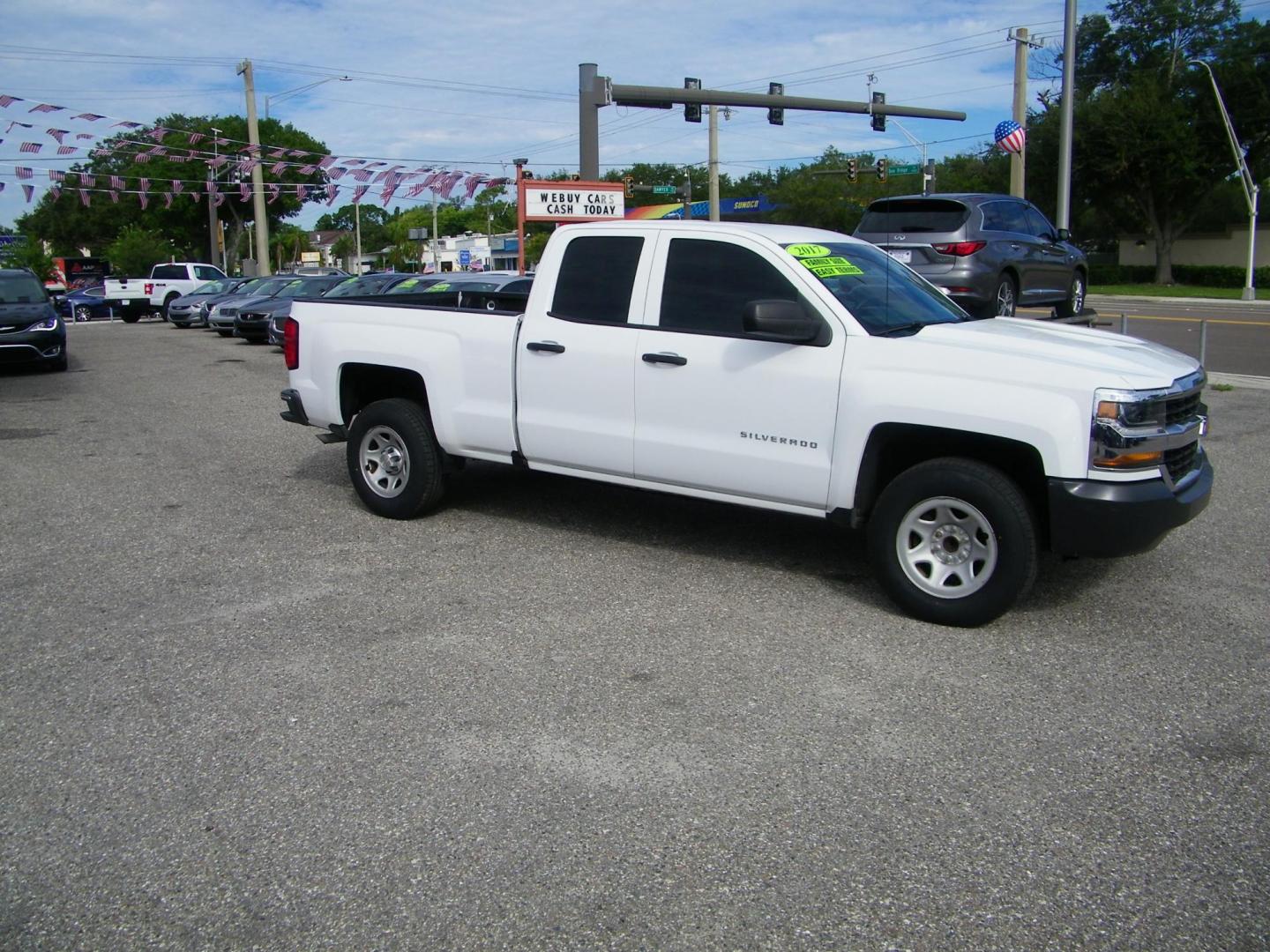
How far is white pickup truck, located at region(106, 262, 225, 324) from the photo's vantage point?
36.6 meters

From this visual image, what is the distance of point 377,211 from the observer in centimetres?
18412

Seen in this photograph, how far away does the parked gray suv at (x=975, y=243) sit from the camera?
12.6m

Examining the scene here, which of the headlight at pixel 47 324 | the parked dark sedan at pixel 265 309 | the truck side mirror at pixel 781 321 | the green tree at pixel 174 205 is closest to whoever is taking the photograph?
the truck side mirror at pixel 781 321

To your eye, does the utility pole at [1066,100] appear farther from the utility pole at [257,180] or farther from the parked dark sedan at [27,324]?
the utility pole at [257,180]

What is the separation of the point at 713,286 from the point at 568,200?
17.2 meters

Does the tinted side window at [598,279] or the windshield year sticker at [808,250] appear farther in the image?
the tinted side window at [598,279]

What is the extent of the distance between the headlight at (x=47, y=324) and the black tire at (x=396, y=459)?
12.0 meters

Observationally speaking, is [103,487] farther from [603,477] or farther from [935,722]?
[935,722]

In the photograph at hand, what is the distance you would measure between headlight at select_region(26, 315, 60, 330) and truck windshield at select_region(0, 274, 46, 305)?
48cm

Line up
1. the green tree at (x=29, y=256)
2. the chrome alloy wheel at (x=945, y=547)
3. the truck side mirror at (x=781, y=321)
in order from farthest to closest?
the green tree at (x=29, y=256), the truck side mirror at (x=781, y=321), the chrome alloy wheel at (x=945, y=547)

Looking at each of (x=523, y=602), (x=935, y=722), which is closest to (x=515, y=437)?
(x=523, y=602)

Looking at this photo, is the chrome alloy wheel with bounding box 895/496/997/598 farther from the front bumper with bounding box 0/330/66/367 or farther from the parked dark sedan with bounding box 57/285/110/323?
the parked dark sedan with bounding box 57/285/110/323

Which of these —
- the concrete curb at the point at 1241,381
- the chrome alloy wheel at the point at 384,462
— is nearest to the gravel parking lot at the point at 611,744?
the chrome alloy wheel at the point at 384,462

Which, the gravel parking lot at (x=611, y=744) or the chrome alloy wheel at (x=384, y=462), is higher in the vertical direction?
the chrome alloy wheel at (x=384, y=462)
